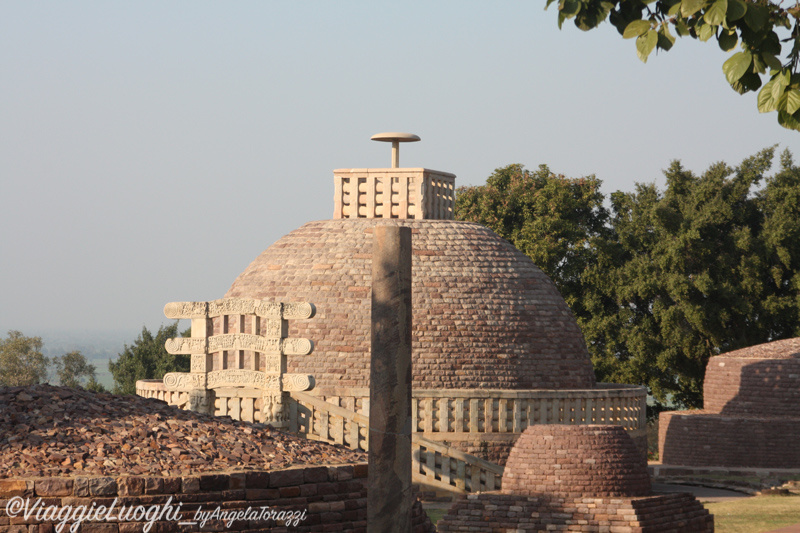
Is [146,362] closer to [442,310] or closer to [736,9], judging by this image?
[442,310]

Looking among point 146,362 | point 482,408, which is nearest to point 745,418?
point 482,408

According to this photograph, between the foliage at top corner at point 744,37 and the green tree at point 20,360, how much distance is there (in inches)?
1710

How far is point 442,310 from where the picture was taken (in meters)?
21.6

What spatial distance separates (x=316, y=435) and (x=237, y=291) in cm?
539

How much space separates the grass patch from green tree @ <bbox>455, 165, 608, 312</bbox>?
16340 millimetres

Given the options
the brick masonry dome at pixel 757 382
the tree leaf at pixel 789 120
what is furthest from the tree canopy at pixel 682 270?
the tree leaf at pixel 789 120

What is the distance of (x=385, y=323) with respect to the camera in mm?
7301

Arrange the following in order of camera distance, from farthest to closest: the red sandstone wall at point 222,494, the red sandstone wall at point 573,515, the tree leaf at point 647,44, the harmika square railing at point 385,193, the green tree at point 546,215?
1. the green tree at point 546,215
2. the harmika square railing at point 385,193
3. the red sandstone wall at point 573,515
4. the red sandstone wall at point 222,494
5. the tree leaf at point 647,44

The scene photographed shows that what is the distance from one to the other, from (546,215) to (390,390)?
2941 cm

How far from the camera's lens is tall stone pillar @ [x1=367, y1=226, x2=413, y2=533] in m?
7.13

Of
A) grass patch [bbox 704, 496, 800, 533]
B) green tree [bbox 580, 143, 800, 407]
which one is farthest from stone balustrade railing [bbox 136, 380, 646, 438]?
green tree [bbox 580, 143, 800, 407]

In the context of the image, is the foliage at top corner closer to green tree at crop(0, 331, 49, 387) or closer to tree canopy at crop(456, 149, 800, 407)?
tree canopy at crop(456, 149, 800, 407)

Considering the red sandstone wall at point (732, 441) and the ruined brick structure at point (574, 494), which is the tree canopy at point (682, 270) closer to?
the red sandstone wall at point (732, 441)

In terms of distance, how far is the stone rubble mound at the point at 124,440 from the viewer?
888 cm
